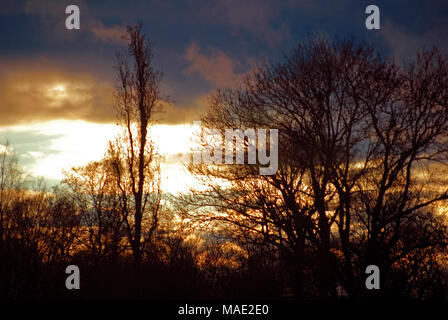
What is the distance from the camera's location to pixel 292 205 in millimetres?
13688

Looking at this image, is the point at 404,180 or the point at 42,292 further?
the point at 404,180

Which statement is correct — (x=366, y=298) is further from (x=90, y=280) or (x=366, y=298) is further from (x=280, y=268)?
(x=90, y=280)

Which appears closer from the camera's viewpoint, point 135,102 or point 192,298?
point 192,298

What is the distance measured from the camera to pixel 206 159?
50.9 ft

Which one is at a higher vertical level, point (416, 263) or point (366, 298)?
point (416, 263)

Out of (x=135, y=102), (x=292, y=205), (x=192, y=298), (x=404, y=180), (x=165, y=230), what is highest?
(x=135, y=102)

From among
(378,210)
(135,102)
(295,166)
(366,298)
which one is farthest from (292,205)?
(135,102)

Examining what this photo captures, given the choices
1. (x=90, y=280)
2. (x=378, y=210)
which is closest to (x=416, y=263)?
(x=378, y=210)

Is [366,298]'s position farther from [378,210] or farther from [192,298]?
[192,298]

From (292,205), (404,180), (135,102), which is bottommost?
(292,205)
